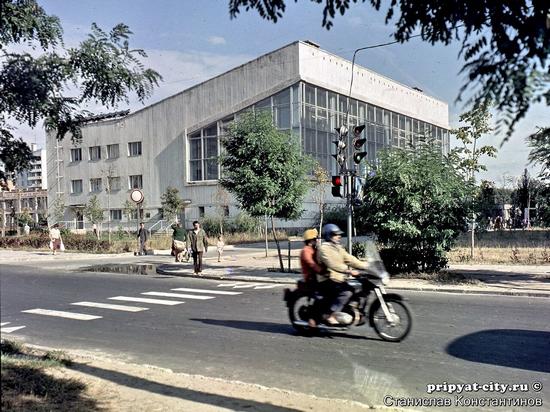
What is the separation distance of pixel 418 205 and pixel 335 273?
26.4 feet

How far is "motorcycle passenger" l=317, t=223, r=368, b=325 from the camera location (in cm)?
809

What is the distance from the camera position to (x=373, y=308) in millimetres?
8070

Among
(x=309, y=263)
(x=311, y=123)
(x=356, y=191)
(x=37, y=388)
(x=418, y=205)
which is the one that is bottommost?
(x=37, y=388)

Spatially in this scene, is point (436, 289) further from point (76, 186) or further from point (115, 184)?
point (76, 186)

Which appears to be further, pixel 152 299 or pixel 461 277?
pixel 461 277

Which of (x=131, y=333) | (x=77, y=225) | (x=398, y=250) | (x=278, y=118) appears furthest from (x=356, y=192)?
(x=77, y=225)

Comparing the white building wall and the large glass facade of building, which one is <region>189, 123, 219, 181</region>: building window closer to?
the large glass facade of building

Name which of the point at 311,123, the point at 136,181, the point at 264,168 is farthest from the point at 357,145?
the point at 136,181

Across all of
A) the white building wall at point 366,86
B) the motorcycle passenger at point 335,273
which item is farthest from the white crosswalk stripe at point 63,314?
the white building wall at point 366,86

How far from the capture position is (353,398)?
5488 mm

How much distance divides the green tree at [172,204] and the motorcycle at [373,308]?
45.1m

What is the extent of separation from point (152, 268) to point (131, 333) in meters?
13.2

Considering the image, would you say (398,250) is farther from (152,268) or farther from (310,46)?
(310,46)

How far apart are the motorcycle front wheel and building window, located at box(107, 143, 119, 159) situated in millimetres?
58918
